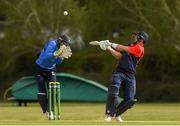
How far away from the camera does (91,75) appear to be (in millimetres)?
43406

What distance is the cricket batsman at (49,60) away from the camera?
17109 mm

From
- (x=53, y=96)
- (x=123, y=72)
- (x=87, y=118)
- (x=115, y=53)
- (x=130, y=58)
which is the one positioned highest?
(x=115, y=53)

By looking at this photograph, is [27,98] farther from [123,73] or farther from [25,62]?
[123,73]

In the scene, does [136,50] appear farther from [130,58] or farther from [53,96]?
[53,96]

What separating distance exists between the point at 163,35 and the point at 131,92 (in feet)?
78.1

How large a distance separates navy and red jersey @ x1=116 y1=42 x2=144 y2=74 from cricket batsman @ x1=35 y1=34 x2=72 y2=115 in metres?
1.23

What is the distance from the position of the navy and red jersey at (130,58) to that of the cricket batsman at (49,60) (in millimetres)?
1227

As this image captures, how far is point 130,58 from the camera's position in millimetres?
16766

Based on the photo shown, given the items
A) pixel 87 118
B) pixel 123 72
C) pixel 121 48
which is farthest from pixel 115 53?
pixel 87 118

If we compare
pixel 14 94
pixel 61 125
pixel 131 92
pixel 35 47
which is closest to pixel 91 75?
pixel 35 47

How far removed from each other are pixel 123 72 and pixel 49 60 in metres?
1.85

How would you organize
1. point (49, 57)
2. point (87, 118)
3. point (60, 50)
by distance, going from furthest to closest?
point (87, 118) < point (49, 57) < point (60, 50)

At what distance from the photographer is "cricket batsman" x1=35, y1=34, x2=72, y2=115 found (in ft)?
56.1

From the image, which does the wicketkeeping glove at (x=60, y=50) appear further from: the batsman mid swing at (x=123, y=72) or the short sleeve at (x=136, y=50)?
the short sleeve at (x=136, y=50)
